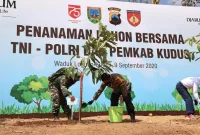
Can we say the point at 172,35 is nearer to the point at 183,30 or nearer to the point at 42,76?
the point at 183,30

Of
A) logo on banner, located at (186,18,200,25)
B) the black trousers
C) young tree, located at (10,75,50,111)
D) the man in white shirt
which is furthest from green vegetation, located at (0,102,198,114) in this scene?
logo on banner, located at (186,18,200,25)

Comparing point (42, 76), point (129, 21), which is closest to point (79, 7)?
point (129, 21)

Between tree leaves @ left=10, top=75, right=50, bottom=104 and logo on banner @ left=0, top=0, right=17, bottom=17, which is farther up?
logo on banner @ left=0, top=0, right=17, bottom=17

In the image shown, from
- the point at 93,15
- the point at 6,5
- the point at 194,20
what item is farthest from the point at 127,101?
the point at 194,20

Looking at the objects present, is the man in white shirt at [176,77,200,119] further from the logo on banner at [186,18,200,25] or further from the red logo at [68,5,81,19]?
the red logo at [68,5,81,19]

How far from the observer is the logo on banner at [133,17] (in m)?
8.83

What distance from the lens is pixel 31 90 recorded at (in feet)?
25.8

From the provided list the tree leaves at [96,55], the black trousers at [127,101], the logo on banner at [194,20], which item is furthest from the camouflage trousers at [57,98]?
the logo on banner at [194,20]

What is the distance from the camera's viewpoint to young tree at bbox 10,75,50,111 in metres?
7.66

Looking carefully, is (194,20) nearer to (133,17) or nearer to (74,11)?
(133,17)

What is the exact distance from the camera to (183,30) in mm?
9266

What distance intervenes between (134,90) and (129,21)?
6.25ft

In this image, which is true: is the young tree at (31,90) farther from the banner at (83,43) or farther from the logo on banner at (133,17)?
the logo on banner at (133,17)

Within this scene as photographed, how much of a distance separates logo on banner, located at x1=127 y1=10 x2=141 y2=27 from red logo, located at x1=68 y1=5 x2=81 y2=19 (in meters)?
1.41
